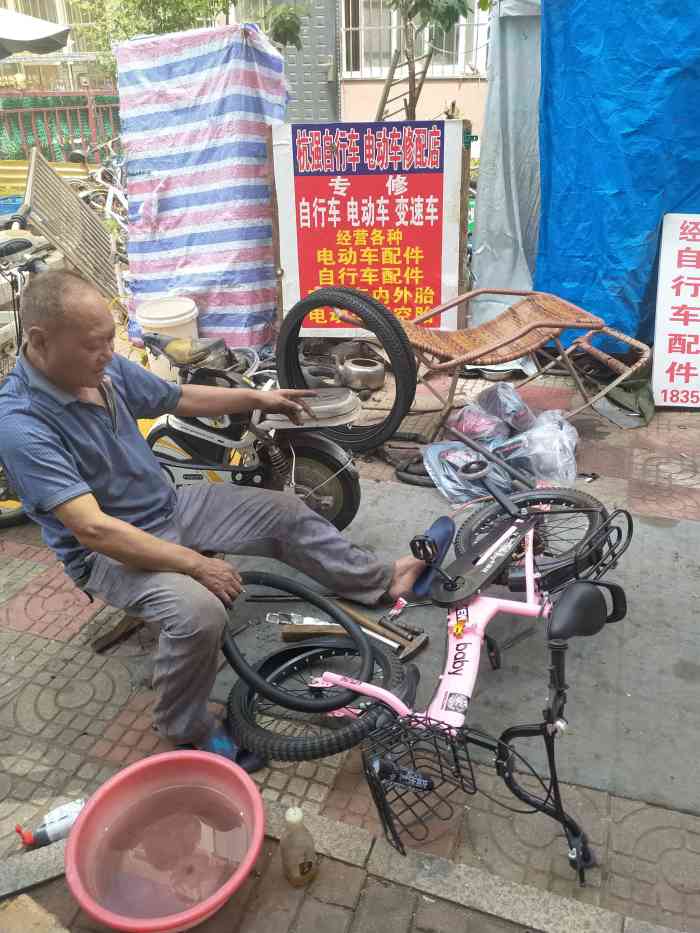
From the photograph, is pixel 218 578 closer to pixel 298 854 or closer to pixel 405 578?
pixel 298 854

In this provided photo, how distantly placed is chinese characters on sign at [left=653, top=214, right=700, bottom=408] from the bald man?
3.27m

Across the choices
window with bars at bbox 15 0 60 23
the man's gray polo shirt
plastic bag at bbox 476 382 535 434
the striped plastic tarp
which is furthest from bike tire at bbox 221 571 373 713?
window with bars at bbox 15 0 60 23

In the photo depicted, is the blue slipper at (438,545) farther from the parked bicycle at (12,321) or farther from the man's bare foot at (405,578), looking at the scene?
the parked bicycle at (12,321)

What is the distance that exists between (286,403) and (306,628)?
0.96 metres

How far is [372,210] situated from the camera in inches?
202

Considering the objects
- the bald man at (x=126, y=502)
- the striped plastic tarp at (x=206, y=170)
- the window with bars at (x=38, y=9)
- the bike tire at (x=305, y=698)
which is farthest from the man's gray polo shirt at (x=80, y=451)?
the window with bars at (x=38, y=9)

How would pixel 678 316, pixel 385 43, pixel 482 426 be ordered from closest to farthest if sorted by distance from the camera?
pixel 482 426 < pixel 678 316 < pixel 385 43

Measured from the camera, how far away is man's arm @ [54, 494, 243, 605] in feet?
7.22

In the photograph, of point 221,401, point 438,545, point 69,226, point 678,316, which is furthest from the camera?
point 69,226

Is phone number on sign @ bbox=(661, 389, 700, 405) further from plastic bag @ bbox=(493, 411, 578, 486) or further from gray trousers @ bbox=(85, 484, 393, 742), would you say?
gray trousers @ bbox=(85, 484, 393, 742)

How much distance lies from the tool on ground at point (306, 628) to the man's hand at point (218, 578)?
19.4 inches

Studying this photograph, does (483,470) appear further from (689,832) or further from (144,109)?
(144,109)

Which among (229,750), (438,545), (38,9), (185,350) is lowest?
(229,750)

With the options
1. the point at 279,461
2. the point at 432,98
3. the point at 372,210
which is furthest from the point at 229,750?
the point at 432,98
